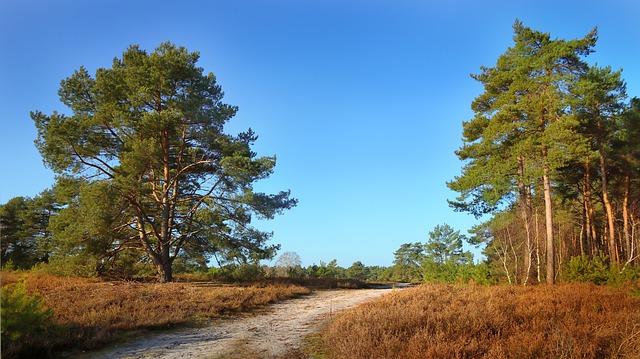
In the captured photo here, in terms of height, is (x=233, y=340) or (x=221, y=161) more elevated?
(x=221, y=161)

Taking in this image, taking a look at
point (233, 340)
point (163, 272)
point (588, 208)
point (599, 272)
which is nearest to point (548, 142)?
point (599, 272)

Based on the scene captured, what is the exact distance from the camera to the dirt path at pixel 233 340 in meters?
6.85

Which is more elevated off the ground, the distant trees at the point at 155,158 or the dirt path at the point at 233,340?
the distant trees at the point at 155,158

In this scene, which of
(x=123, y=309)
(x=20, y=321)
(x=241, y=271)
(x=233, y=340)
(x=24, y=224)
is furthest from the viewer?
(x=24, y=224)

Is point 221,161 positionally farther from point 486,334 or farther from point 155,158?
point 486,334

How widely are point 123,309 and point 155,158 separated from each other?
1063cm

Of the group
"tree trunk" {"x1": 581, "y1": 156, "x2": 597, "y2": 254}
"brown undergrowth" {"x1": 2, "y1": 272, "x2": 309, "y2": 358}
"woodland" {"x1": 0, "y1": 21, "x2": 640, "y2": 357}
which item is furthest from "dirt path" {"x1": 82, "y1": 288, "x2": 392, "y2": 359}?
"tree trunk" {"x1": 581, "y1": 156, "x2": 597, "y2": 254}

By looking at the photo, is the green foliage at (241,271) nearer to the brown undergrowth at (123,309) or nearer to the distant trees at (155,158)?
the distant trees at (155,158)

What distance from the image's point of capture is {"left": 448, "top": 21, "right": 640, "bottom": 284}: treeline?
57.7 ft

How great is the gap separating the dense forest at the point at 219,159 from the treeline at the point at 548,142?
0.29 ft

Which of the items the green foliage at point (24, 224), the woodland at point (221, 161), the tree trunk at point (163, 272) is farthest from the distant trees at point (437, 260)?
the green foliage at point (24, 224)

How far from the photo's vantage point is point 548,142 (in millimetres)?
17422

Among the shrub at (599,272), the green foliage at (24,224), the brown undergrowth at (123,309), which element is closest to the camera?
the brown undergrowth at (123,309)

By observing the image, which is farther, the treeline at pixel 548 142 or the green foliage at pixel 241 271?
the green foliage at pixel 241 271
